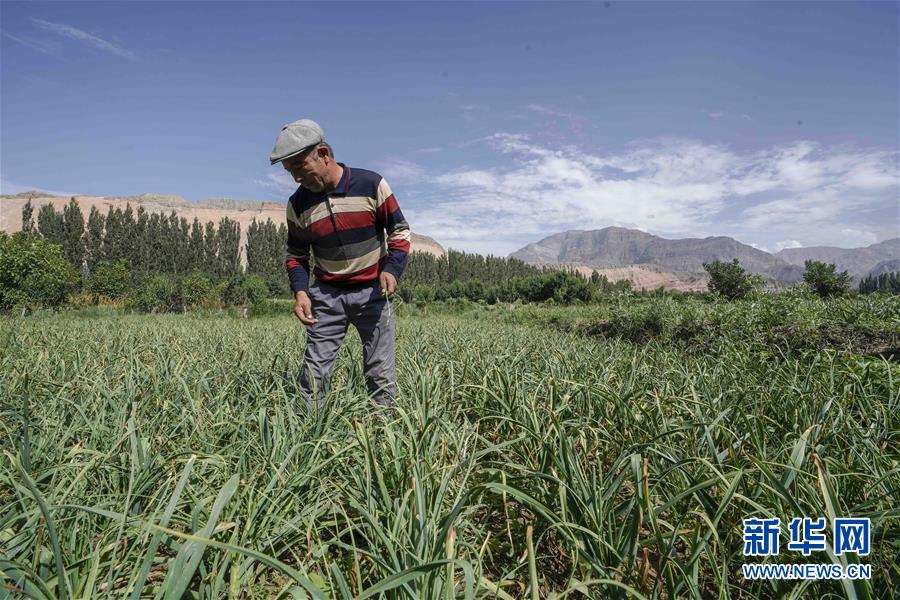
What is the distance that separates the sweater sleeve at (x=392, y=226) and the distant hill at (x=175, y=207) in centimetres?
9461

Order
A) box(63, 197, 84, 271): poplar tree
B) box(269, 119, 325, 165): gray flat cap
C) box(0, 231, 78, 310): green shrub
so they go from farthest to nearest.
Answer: box(63, 197, 84, 271): poplar tree
box(0, 231, 78, 310): green shrub
box(269, 119, 325, 165): gray flat cap

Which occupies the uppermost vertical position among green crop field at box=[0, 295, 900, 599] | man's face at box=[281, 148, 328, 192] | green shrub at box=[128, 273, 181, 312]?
man's face at box=[281, 148, 328, 192]

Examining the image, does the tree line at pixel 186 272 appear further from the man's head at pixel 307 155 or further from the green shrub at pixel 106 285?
the man's head at pixel 307 155

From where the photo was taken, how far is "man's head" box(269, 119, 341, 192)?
227 centimetres

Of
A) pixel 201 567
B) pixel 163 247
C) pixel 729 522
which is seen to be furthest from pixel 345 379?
pixel 163 247

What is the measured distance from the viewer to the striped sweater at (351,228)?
2627mm

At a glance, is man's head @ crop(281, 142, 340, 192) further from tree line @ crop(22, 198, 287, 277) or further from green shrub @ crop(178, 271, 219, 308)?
tree line @ crop(22, 198, 287, 277)

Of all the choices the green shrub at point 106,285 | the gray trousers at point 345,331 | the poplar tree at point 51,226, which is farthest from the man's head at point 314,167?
the poplar tree at point 51,226

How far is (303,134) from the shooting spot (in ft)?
7.59


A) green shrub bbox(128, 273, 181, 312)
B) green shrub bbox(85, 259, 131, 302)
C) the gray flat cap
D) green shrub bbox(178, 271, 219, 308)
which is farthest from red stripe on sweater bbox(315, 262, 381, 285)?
green shrub bbox(85, 259, 131, 302)

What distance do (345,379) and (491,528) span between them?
144 cm

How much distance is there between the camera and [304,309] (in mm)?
2670

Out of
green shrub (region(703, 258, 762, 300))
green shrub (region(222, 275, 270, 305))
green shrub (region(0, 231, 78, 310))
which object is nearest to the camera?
green shrub (region(0, 231, 78, 310))

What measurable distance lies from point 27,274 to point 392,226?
80.5ft
